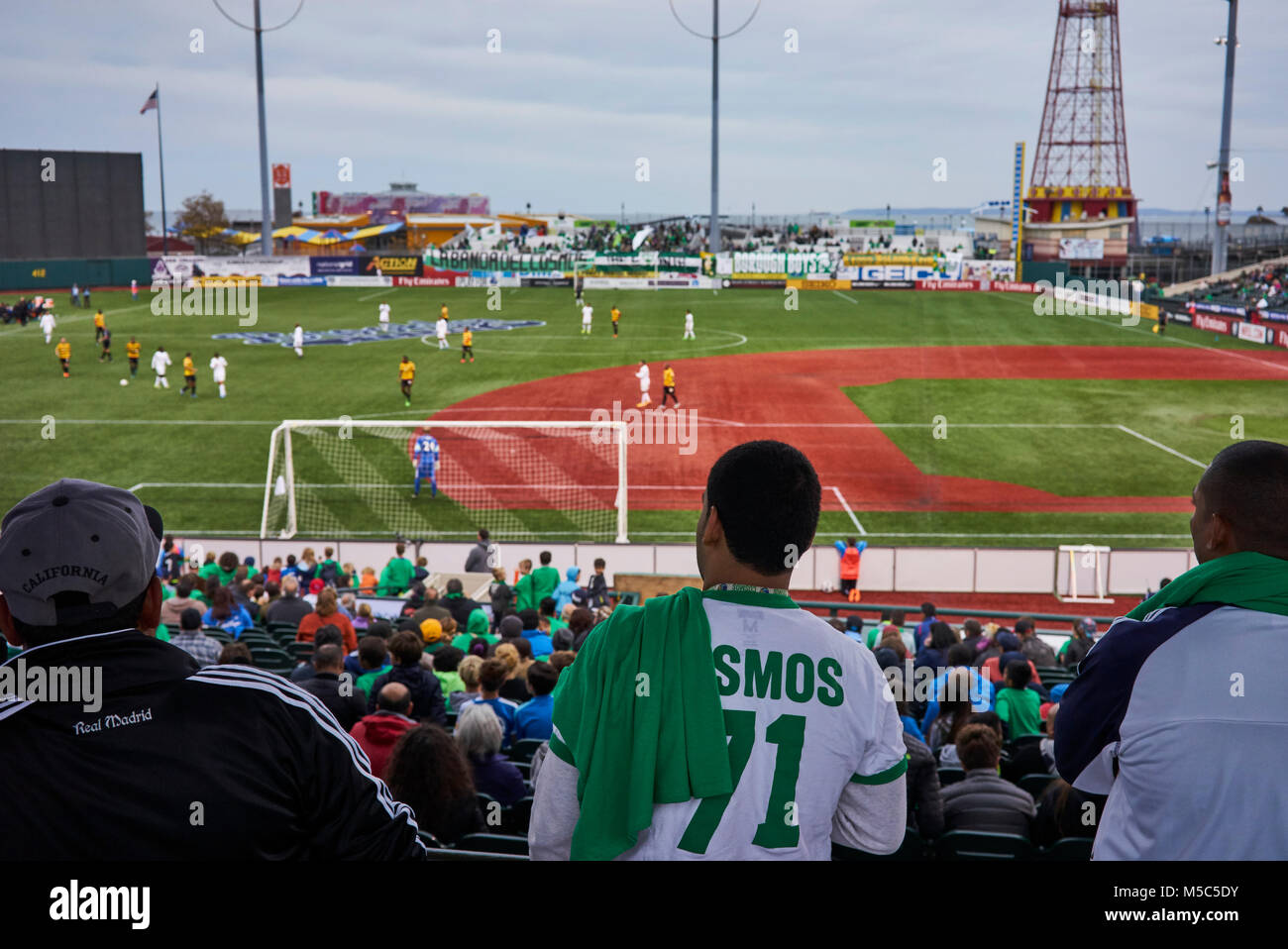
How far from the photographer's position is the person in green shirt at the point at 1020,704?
9.30 meters

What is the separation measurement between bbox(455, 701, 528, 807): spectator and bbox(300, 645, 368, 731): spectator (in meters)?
1.25

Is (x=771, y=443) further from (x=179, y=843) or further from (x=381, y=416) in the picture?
(x=381, y=416)

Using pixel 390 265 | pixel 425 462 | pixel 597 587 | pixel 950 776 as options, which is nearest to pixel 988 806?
pixel 950 776

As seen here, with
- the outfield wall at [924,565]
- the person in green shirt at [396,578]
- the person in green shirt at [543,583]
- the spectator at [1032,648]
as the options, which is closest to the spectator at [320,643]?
the person in green shirt at [543,583]

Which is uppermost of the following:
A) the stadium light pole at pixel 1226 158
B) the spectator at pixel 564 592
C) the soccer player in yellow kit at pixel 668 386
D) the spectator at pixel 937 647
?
the stadium light pole at pixel 1226 158

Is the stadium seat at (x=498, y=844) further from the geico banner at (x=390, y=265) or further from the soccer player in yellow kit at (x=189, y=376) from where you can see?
the geico banner at (x=390, y=265)

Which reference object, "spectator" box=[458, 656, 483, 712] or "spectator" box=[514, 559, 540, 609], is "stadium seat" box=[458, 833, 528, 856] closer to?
"spectator" box=[458, 656, 483, 712]

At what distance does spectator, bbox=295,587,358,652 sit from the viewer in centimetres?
1203

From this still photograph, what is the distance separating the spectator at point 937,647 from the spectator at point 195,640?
6.73 m

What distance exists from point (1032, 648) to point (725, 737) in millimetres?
10794

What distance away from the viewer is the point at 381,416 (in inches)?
1291

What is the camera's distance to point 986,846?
20.1ft

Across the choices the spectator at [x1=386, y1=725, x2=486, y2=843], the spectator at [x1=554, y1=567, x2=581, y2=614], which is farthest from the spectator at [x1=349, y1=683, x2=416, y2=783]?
the spectator at [x1=554, y1=567, x2=581, y2=614]

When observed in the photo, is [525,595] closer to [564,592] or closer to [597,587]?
[564,592]
